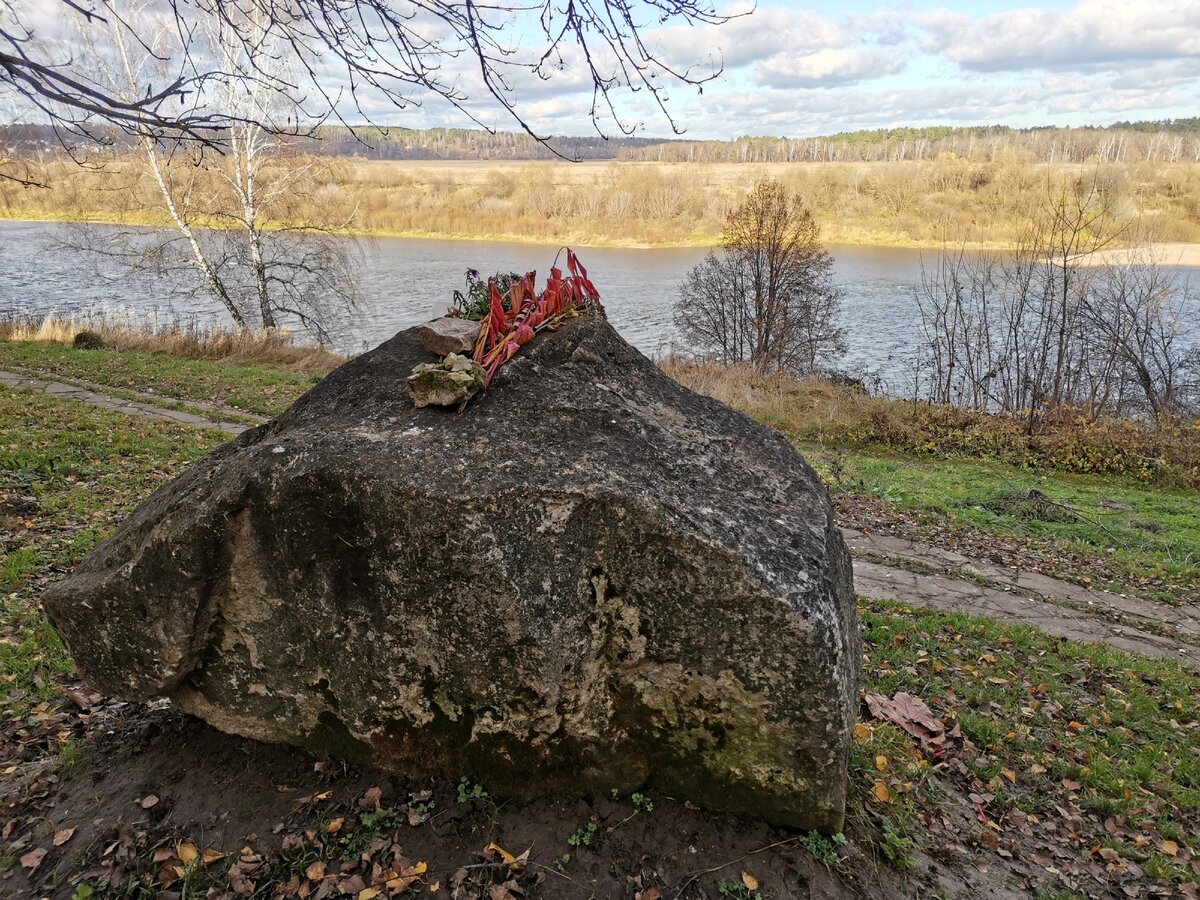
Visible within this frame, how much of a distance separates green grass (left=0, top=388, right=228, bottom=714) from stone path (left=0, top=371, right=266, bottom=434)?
81 centimetres

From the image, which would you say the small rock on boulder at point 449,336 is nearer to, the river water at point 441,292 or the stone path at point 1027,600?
the stone path at point 1027,600

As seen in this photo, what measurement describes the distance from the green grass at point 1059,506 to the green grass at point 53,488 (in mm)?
10236

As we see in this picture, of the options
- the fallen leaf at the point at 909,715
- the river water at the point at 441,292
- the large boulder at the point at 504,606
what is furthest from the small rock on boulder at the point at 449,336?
the river water at the point at 441,292

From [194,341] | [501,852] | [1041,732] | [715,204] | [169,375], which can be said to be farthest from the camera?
[715,204]

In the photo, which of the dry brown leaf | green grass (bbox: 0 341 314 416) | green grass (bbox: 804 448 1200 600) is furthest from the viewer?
green grass (bbox: 0 341 314 416)

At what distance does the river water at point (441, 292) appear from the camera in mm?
27547

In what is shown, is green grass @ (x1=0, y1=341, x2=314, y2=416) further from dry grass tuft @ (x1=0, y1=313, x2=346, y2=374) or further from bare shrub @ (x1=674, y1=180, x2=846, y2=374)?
bare shrub @ (x1=674, y1=180, x2=846, y2=374)

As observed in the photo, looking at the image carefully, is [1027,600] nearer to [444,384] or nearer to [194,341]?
[444,384]

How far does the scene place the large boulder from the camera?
2957mm

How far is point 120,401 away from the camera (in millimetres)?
13797

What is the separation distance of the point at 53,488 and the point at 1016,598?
10272mm

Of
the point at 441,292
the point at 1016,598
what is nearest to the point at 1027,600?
the point at 1016,598

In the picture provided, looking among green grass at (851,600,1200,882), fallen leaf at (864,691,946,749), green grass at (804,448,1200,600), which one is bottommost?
green grass at (804,448,1200,600)

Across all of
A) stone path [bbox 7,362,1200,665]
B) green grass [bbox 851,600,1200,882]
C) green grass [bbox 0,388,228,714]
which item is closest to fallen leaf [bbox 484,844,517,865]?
green grass [bbox 851,600,1200,882]
